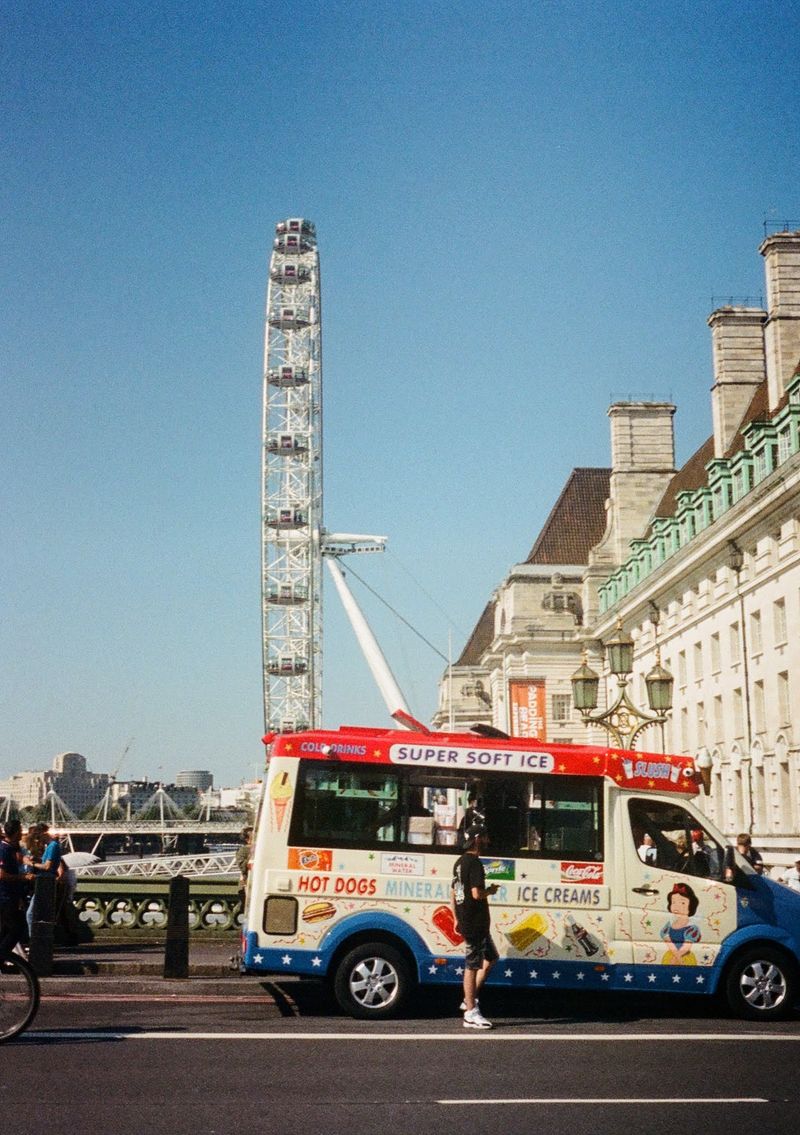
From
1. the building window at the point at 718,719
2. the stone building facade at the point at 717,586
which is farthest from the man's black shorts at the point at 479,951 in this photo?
the building window at the point at 718,719

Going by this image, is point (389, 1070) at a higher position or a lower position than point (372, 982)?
lower

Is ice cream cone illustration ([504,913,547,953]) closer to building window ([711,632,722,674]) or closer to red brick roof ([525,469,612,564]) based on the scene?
building window ([711,632,722,674])

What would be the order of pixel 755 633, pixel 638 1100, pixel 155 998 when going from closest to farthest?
pixel 638 1100
pixel 155 998
pixel 755 633

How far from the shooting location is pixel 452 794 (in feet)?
51.8

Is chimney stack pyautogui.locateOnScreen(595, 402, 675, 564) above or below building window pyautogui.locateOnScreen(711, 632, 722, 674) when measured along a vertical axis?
above

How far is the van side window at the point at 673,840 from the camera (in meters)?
15.9

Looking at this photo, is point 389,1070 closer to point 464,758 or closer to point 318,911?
point 318,911

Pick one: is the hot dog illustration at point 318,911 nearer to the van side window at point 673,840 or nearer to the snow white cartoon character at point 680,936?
the van side window at point 673,840

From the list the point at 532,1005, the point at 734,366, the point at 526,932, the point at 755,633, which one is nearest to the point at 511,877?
the point at 526,932

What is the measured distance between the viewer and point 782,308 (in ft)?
175

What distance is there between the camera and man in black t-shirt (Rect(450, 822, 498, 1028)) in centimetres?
1446

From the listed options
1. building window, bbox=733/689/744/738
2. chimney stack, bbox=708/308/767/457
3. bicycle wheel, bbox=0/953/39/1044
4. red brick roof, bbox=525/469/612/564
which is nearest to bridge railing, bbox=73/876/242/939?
bicycle wheel, bbox=0/953/39/1044

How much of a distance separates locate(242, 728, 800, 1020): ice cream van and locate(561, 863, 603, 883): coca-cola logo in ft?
0.05

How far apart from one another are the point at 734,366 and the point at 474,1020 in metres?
53.1
